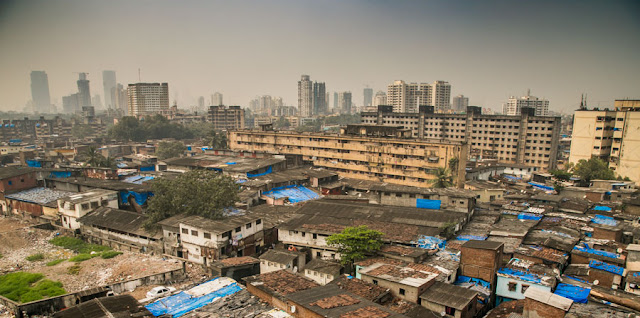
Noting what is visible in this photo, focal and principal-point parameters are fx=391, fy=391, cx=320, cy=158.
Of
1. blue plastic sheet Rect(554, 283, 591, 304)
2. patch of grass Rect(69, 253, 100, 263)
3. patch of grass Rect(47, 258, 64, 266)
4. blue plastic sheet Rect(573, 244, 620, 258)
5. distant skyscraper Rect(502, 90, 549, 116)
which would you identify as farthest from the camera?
distant skyscraper Rect(502, 90, 549, 116)

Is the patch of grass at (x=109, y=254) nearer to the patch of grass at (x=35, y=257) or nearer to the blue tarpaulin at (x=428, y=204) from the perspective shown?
the patch of grass at (x=35, y=257)

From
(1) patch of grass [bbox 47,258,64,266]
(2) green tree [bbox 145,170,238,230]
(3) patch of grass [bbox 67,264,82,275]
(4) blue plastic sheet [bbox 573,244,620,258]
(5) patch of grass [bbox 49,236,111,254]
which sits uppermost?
(2) green tree [bbox 145,170,238,230]

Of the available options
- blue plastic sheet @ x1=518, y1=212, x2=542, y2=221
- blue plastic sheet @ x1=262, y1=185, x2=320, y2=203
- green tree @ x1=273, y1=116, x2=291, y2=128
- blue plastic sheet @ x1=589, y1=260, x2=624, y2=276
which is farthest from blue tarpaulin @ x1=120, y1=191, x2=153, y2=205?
green tree @ x1=273, y1=116, x2=291, y2=128

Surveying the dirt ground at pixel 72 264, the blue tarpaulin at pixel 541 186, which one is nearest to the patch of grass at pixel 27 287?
the dirt ground at pixel 72 264

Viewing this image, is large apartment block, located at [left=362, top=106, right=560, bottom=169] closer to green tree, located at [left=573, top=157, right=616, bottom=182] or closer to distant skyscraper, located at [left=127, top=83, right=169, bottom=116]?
green tree, located at [left=573, top=157, right=616, bottom=182]

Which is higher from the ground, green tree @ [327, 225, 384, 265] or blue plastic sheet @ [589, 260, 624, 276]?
green tree @ [327, 225, 384, 265]

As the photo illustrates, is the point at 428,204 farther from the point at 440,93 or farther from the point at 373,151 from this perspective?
the point at 440,93

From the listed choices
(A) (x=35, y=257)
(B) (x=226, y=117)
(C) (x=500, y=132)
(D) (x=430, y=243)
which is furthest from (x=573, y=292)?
(B) (x=226, y=117)
